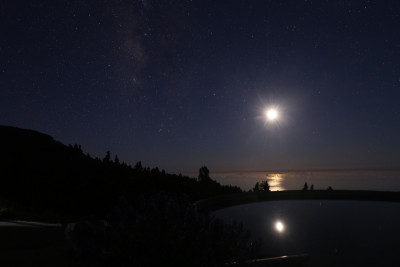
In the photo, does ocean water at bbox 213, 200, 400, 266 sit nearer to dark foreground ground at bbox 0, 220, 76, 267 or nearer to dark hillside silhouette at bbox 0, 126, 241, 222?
dark foreground ground at bbox 0, 220, 76, 267

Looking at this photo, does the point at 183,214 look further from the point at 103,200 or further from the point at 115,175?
the point at 115,175

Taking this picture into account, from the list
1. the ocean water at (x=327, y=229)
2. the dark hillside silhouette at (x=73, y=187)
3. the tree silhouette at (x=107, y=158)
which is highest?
the tree silhouette at (x=107, y=158)

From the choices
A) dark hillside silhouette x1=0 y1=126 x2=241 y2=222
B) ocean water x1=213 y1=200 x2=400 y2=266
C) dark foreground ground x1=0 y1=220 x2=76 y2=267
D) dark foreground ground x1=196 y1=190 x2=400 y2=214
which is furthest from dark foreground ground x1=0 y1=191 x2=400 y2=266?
dark foreground ground x1=196 y1=190 x2=400 y2=214

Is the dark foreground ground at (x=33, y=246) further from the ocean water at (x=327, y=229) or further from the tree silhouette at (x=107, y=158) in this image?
the tree silhouette at (x=107, y=158)

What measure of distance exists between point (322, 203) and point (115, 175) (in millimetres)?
20318

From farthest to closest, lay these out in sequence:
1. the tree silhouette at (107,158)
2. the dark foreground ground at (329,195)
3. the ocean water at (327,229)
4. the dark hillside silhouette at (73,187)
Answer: the tree silhouette at (107,158)
the dark foreground ground at (329,195)
the dark hillside silhouette at (73,187)
the ocean water at (327,229)

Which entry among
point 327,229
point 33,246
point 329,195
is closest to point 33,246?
point 33,246

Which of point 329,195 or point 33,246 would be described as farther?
point 329,195

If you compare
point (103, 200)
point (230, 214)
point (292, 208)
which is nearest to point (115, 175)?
point (103, 200)

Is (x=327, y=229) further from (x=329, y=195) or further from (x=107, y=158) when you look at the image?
(x=107, y=158)

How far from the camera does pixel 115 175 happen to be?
1134 inches

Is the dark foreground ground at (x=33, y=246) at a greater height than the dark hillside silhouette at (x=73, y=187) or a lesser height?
lesser

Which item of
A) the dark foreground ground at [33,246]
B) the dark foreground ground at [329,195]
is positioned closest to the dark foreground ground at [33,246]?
the dark foreground ground at [33,246]

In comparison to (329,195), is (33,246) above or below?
below
